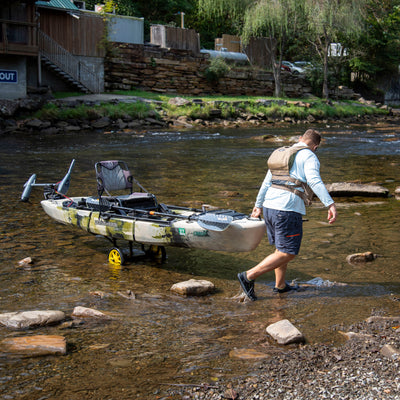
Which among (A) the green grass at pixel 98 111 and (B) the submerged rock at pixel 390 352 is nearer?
(B) the submerged rock at pixel 390 352

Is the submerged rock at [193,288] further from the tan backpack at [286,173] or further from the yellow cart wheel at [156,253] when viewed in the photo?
the tan backpack at [286,173]

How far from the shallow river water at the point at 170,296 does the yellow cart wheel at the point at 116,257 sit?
98 millimetres

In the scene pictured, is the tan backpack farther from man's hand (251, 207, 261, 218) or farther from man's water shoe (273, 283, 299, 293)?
man's water shoe (273, 283, 299, 293)

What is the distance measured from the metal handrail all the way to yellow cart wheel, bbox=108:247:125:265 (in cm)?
2342

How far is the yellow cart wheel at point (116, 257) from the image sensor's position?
6777mm

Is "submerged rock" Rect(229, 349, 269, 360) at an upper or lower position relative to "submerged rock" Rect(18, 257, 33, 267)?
lower

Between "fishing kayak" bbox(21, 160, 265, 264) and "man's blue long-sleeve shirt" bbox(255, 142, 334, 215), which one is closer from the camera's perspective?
"man's blue long-sleeve shirt" bbox(255, 142, 334, 215)

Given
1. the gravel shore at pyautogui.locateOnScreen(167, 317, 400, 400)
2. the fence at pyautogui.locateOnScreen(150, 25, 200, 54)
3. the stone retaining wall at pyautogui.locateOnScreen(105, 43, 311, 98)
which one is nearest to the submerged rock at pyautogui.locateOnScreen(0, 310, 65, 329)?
the gravel shore at pyautogui.locateOnScreen(167, 317, 400, 400)

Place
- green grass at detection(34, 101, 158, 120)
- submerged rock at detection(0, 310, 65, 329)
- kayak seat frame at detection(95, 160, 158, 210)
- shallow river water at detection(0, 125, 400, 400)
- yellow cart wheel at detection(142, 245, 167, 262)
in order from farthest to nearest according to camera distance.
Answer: green grass at detection(34, 101, 158, 120), kayak seat frame at detection(95, 160, 158, 210), yellow cart wheel at detection(142, 245, 167, 262), submerged rock at detection(0, 310, 65, 329), shallow river water at detection(0, 125, 400, 400)

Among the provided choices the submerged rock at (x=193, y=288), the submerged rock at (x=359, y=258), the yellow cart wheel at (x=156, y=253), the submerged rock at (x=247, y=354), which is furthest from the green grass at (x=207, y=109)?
the submerged rock at (x=247, y=354)

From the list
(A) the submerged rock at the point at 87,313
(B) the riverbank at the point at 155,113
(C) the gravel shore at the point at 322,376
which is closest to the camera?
(C) the gravel shore at the point at 322,376

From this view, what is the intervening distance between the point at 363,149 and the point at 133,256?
14087 millimetres

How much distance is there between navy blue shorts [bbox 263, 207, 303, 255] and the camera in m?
5.30

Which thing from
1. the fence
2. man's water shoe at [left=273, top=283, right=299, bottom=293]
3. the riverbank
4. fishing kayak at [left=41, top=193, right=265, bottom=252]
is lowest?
man's water shoe at [left=273, top=283, right=299, bottom=293]
